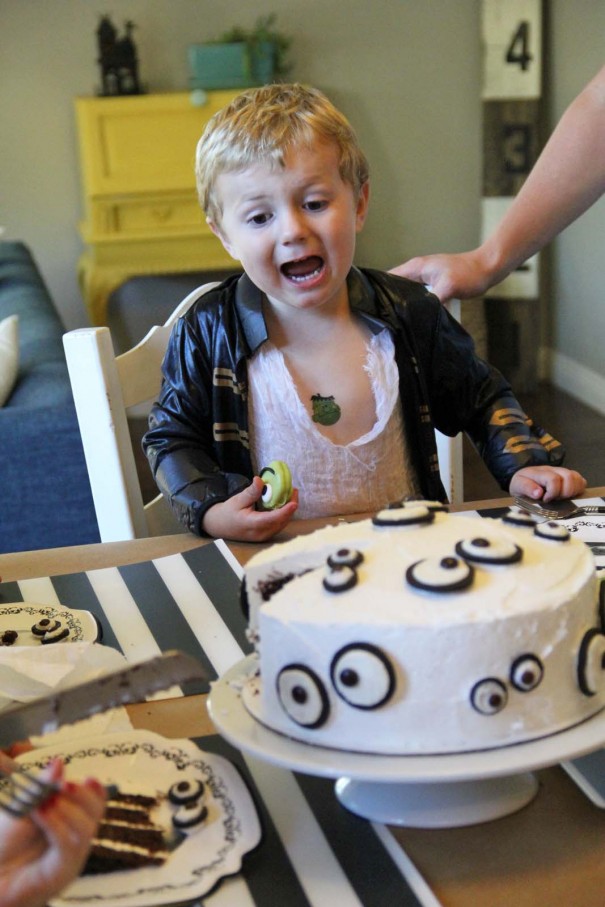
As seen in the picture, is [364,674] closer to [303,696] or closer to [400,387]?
[303,696]

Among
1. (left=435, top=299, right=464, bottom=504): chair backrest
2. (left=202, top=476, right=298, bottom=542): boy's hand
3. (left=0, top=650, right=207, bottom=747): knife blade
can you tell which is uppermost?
(left=0, top=650, right=207, bottom=747): knife blade

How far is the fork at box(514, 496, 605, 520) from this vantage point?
1.25m

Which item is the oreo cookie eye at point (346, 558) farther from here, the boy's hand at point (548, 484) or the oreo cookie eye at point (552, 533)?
the boy's hand at point (548, 484)

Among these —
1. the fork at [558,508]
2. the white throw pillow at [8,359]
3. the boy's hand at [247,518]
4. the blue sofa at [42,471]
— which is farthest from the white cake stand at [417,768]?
the white throw pillow at [8,359]

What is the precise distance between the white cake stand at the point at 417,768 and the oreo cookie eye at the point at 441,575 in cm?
10

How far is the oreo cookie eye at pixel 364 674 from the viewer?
0.66 meters

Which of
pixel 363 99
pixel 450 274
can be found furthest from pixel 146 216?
pixel 450 274

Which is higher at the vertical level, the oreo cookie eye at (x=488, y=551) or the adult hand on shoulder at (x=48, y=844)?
the oreo cookie eye at (x=488, y=551)

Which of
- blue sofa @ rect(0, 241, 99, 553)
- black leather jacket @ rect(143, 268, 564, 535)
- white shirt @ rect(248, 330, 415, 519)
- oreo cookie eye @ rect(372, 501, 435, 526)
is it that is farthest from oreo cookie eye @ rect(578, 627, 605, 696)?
blue sofa @ rect(0, 241, 99, 553)

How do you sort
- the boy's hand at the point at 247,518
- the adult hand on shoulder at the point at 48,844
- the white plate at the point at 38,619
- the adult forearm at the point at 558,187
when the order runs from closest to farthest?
the adult hand on shoulder at the point at 48,844, the white plate at the point at 38,619, the boy's hand at the point at 247,518, the adult forearm at the point at 558,187

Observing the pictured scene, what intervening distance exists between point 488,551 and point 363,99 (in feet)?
14.1

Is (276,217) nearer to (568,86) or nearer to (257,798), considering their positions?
(257,798)

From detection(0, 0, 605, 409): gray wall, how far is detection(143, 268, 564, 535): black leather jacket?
286 centimetres

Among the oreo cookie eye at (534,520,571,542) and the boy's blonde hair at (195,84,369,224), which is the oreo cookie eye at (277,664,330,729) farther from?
the boy's blonde hair at (195,84,369,224)
